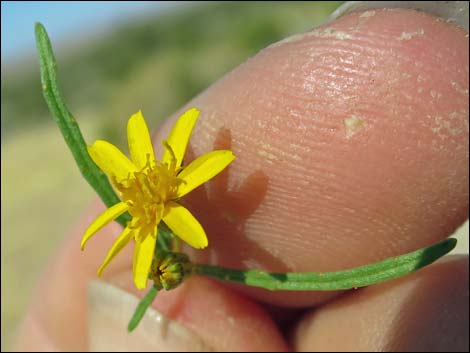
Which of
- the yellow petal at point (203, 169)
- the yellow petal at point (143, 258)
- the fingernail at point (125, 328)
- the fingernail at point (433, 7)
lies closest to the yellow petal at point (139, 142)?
the yellow petal at point (203, 169)

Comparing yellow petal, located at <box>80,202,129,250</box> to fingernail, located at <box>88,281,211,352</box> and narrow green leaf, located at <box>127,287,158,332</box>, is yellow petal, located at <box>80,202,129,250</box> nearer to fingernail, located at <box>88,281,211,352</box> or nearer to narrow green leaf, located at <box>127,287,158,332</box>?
narrow green leaf, located at <box>127,287,158,332</box>

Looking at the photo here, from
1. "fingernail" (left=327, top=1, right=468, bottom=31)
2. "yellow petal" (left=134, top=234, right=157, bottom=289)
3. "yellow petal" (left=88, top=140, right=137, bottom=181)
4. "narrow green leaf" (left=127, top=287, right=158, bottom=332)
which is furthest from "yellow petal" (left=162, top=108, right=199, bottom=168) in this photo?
"fingernail" (left=327, top=1, right=468, bottom=31)

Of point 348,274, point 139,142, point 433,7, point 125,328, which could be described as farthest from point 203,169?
point 125,328

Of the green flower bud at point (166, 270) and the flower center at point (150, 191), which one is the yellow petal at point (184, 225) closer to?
the flower center at point (150, 191)

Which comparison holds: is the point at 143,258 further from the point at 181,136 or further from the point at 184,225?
the point at 181,136

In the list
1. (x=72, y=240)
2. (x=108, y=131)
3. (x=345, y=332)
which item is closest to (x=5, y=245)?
(x=108, y=131)

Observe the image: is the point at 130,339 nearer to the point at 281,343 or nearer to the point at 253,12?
the point at 281,343
